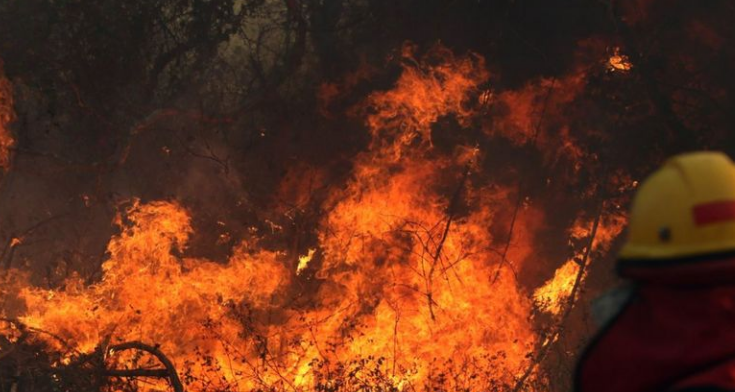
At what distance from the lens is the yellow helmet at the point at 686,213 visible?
167cm

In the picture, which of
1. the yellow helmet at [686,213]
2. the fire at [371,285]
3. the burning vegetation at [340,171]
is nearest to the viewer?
the yellow helmet at [686,213]

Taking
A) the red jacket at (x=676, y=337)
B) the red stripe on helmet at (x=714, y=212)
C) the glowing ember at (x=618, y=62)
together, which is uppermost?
the glowing ember at (x=618, y=62)

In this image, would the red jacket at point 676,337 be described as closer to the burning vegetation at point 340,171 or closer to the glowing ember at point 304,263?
the burning vegetation at point 340,171

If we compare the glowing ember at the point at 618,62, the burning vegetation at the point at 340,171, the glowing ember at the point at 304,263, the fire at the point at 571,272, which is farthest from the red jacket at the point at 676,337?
the glowing ember at the point at 618,62

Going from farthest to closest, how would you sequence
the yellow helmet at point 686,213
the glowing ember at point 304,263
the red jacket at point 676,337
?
the glowing ember at point 304,263
the yellow helmet at point 686,213
the red jacket at point 676,337

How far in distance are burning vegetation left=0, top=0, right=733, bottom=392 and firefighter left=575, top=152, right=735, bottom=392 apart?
7.70 meters

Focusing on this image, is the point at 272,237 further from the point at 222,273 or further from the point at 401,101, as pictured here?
the point at 401,101

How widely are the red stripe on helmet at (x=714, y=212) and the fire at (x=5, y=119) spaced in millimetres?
10369

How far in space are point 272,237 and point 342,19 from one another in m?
3.61

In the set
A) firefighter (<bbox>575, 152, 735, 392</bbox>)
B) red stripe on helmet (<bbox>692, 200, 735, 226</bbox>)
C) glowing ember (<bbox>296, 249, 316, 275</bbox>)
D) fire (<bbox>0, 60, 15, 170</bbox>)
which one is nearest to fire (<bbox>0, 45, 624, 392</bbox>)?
glowing ember (<bbox>296, 249, 316, 275</bbox>)

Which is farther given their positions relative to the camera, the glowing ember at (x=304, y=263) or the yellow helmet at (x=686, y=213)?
the glowing ember at (x=304, y=263)

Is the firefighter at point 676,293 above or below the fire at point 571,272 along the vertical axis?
below

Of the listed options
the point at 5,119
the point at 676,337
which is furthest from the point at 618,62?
the point at 676,337

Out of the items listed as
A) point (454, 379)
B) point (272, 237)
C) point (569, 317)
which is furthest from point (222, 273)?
point (569, 317)
